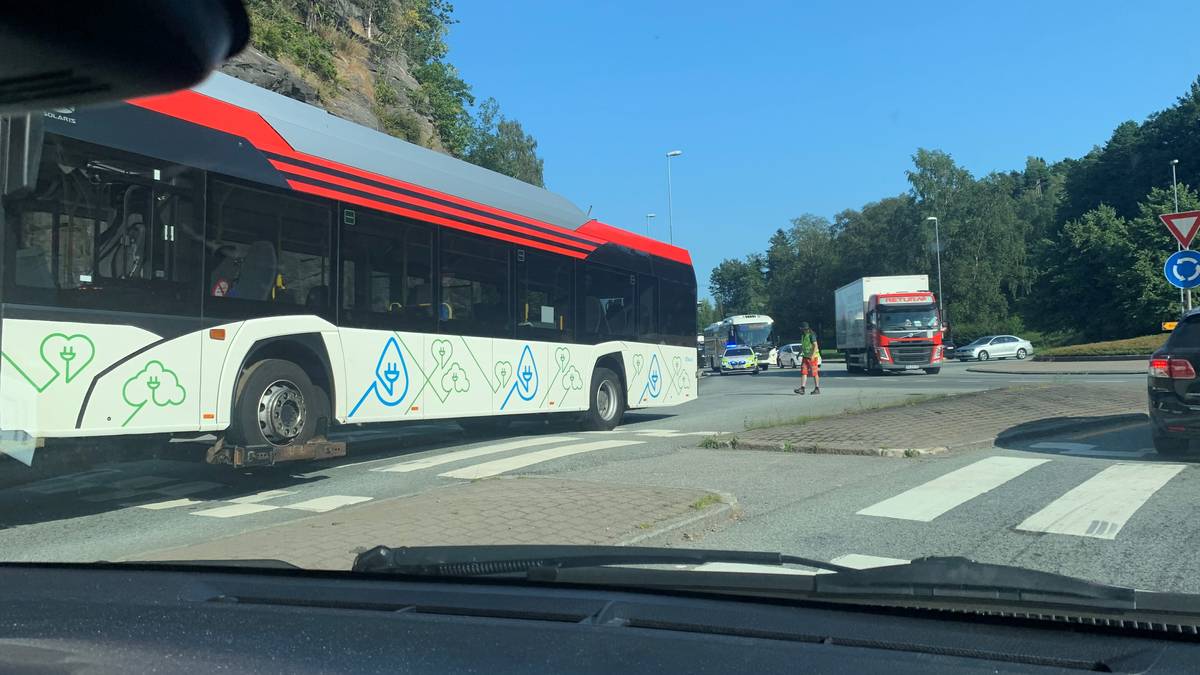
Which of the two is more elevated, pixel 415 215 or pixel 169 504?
pixel 415 215

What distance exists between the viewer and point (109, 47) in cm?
223

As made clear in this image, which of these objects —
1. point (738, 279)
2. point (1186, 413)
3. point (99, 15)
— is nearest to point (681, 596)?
point (99, 15)

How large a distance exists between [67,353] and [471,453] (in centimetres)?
536

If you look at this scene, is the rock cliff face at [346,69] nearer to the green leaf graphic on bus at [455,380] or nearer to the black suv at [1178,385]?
the green leaf graphic on bus at [455,380]

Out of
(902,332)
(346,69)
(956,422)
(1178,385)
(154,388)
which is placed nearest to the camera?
(154,388)

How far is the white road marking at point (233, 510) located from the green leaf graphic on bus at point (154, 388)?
1032mm

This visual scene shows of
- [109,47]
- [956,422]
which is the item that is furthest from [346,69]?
[109,47]

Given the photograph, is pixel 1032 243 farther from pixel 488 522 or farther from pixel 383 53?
pixel 488 522

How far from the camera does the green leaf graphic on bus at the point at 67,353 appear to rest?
6230 mm

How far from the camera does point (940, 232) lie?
74812 millimetres

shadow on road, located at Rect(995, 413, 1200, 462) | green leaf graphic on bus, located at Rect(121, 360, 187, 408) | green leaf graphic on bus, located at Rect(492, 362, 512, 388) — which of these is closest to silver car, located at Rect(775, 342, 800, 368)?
shadow on road, located at Rect(995, 413, 1200, 462)

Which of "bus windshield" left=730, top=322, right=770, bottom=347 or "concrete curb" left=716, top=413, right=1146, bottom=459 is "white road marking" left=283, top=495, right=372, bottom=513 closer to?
"concrete curb" left=716, top=413, right=1146, bottom=459

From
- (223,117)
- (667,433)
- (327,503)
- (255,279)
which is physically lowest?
(327,503)

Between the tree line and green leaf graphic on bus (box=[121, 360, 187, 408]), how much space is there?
5197cm
